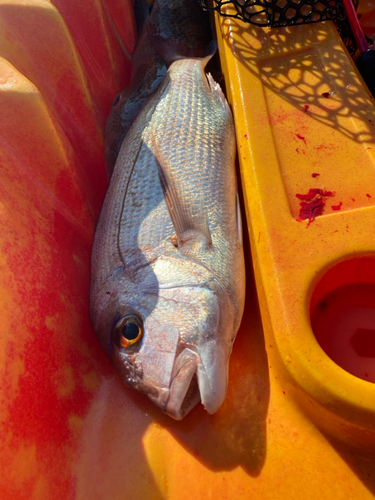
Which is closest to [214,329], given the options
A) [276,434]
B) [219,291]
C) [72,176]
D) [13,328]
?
[219,291]

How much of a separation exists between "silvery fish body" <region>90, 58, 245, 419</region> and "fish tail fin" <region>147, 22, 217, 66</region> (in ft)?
1.79

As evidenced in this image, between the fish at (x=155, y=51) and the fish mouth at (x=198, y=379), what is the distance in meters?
1.45

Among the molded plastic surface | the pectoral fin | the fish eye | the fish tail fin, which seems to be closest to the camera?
the molded plastic surface

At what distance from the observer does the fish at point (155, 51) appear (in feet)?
8.32

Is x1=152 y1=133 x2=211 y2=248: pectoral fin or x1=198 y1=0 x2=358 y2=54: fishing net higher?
x1=198 y1=0 x2=358 y2=54: fishing net

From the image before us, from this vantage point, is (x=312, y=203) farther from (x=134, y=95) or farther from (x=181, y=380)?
(x=134, y=95)

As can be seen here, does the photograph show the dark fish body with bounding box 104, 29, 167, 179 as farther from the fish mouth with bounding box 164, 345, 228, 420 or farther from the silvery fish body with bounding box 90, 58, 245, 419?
the fish mouth with bounding box 164, 345, 228, 420

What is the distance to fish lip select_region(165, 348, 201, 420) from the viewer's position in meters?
1.41

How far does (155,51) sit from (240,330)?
2.36 m

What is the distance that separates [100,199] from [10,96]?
0.78 m

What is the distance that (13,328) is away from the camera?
1.37 m

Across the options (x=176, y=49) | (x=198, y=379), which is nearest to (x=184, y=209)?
(x=198, y=379)

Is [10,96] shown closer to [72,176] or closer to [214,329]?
[72,176]

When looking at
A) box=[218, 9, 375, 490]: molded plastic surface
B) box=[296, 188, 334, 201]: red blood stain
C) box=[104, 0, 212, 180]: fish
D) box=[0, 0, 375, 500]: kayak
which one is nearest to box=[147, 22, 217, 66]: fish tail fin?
box=[104, 0, 212, 180]: fish
